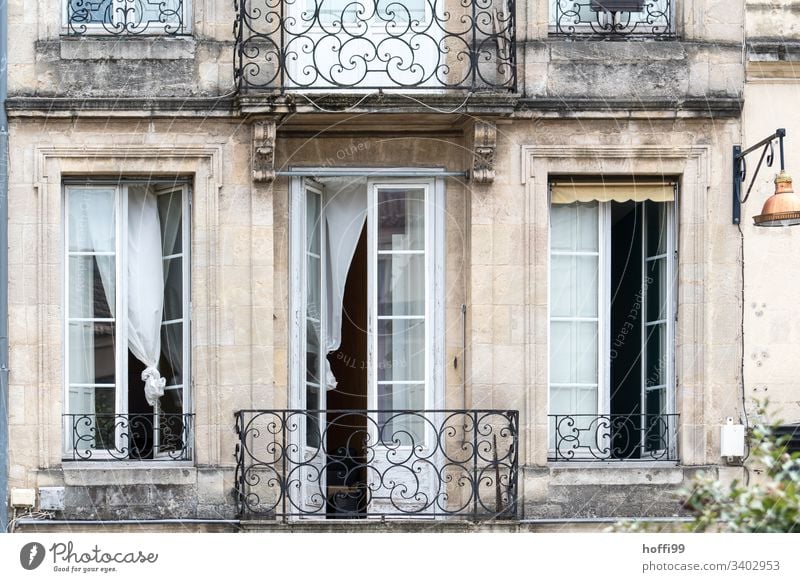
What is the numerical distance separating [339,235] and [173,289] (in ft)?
4.38

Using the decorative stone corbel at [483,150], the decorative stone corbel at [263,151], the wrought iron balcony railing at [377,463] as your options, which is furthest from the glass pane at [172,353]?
the decorative stone corbel at [483,150]

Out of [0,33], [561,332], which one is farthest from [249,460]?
[0,33]

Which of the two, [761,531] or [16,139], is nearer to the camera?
[761,531]

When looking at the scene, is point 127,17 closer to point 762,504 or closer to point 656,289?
point 656,289

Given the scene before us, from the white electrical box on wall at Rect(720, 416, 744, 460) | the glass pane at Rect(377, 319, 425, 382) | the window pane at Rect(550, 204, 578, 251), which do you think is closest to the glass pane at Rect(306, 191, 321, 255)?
the glass pane at Rect(377, 319, 425, 382)

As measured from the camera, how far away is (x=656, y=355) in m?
13.3

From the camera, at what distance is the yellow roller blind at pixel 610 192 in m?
13.3

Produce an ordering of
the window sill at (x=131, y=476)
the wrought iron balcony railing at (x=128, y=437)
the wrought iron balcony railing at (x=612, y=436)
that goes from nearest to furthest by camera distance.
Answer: the window sill at (x=131, y=476) < the wrought iron balcony railing at (x=128, y=437) < the wrought iron balcony railing at (x=612, y=436)

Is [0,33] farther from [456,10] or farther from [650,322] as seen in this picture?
[650,322]

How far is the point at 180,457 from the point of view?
42.9ft

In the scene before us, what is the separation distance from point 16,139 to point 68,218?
71cm

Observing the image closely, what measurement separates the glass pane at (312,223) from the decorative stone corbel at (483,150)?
1.25 meters

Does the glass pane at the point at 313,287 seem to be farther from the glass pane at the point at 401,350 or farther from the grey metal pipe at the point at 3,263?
the grey metal pipe at the point at 3,263

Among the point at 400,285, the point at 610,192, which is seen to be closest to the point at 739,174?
the point at 610,192
